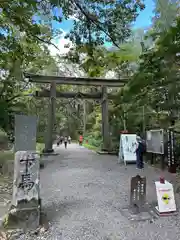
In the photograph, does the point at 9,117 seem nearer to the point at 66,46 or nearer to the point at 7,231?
the point at 66,46

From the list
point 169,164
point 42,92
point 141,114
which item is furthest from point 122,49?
point 42,92

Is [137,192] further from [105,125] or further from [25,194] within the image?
[105,125]

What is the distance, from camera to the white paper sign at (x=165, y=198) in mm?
3646

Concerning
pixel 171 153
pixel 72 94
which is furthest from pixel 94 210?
pixel 72 94

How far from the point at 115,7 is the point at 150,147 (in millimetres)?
5771

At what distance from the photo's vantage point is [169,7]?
3123mm

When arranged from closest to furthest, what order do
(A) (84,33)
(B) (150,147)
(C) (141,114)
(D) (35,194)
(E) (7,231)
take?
(E) (7,231) → (D) (35,194) → (A) (84,33) → (B) (150,147) → (C) (141,114)

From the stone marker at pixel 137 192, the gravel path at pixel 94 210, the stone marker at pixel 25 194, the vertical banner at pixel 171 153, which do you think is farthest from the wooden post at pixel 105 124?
the stone marker at pixel 25 194

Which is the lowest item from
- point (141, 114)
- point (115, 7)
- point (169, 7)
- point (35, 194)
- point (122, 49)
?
point (35, 194)

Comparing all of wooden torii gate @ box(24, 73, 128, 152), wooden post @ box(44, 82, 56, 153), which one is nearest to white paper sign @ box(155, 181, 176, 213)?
wooden torii gate @ box(24, 73, 128, 152)

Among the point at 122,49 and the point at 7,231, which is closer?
the point at 7,231

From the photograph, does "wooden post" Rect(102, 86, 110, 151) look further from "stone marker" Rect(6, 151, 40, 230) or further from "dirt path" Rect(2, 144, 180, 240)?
"stone marker" Rect(6, 151, 40, 230)

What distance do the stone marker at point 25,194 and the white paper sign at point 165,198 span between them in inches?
80.4

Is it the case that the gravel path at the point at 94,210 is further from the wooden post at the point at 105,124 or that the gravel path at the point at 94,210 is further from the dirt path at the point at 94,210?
the wooden post at the point at 105,124
